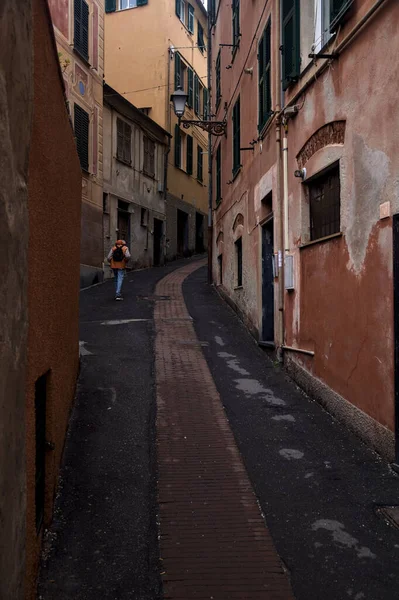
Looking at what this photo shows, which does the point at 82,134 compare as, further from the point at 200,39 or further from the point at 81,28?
the point at 200,39

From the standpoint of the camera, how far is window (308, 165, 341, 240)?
599 centimetres

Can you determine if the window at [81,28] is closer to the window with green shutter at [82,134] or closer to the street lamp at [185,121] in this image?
the window with green shutter at [82,134]

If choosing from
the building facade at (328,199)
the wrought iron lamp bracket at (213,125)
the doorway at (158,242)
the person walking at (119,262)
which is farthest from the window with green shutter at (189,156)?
the building facade at (328,199)

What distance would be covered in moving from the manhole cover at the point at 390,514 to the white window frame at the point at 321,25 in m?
4.95

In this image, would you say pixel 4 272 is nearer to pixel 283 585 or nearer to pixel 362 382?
pixel 283 585

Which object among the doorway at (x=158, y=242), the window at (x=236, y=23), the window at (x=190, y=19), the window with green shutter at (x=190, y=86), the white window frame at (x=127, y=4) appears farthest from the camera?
the window at (x=190, y=19)

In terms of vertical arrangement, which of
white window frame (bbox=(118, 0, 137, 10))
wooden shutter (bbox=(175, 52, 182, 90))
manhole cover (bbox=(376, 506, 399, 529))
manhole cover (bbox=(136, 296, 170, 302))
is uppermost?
white window frame (bbox=(118, 0, 137, 10))

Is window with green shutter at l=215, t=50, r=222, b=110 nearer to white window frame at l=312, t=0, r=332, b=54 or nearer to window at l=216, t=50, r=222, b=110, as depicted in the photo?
window at l=216, t=50, r=222, b=110

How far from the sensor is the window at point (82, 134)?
14711mm

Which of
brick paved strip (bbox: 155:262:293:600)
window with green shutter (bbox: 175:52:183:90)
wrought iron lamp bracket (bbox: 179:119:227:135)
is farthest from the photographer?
window with green shutter (bbox: 175:52:183:90)

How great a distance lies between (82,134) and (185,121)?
3.67 metres

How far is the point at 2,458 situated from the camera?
6.71ft

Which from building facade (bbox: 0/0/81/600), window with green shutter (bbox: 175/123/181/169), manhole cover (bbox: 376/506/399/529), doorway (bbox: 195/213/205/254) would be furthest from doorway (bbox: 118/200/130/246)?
manhole cover (bbox: 376/506/399/529)

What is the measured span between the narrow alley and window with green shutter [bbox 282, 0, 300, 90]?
4242 millimetres
